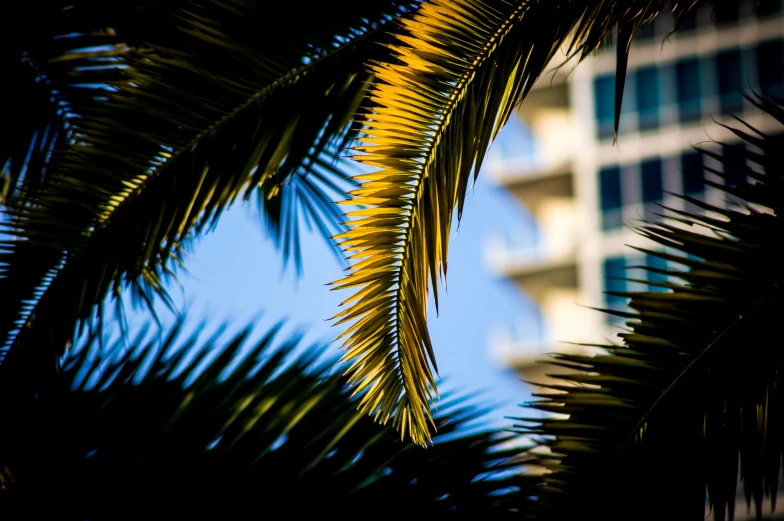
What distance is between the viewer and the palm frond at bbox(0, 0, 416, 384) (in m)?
2.30

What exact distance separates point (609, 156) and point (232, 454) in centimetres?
2311

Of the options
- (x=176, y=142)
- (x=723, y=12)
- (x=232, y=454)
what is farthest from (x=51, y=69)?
(x=723, y=12)

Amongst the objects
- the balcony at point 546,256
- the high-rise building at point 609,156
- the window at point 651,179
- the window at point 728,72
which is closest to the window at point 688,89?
the high-rise building at point 609,156

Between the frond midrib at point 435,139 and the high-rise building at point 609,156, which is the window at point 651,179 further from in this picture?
the frond midrib at point 435,139

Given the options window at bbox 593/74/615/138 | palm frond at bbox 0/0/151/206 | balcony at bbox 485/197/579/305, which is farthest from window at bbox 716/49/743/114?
palm frond at bbox 0/0/151/206

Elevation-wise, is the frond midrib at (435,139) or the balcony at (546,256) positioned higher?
the balcony at (546,256)

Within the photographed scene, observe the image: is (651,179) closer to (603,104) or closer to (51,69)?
(603,104)

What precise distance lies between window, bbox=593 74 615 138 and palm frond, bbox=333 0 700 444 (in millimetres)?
23393

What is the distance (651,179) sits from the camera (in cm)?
2322

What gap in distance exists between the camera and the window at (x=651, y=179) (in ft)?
75.8

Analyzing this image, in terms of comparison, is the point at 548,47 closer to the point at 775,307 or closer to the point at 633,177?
the point at 775,307

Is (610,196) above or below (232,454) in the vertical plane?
above

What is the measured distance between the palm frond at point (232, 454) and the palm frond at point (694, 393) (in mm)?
323

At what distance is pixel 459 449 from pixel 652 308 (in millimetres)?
752
